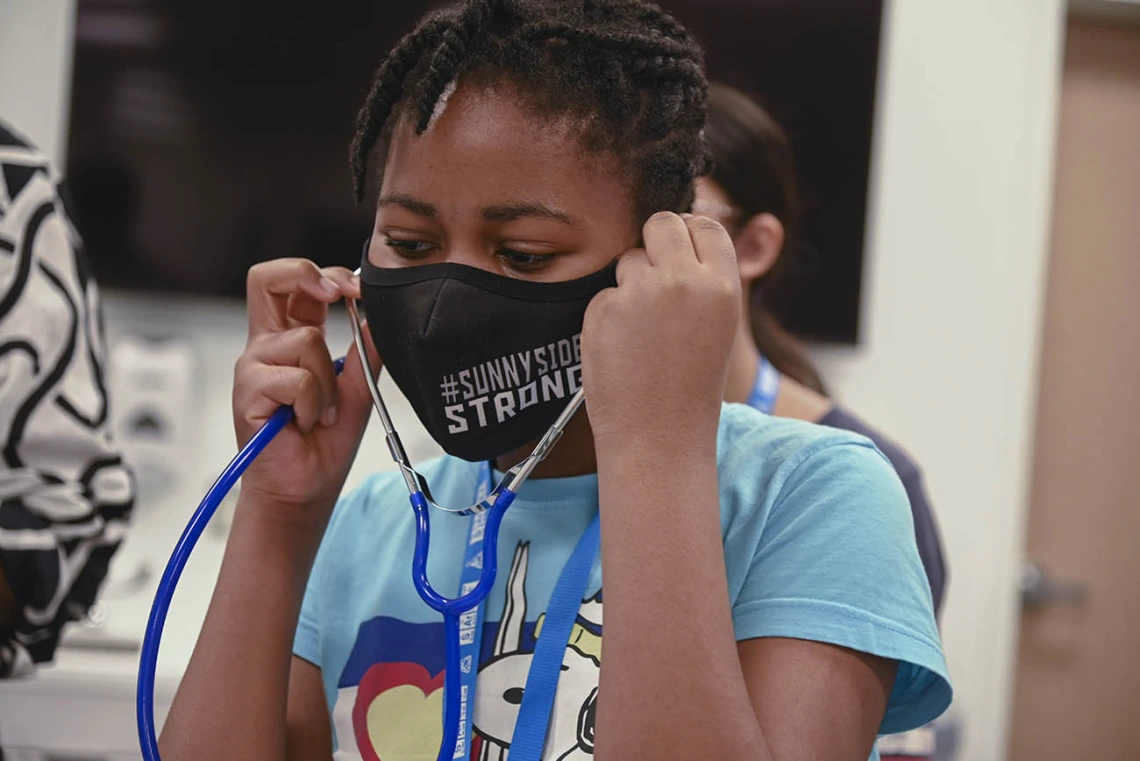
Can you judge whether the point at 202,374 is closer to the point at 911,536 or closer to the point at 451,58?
the point at 451,58

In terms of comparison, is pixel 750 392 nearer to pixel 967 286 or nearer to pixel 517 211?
pixel 517 211

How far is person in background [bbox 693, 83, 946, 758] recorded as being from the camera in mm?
1716

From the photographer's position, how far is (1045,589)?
9.78ft

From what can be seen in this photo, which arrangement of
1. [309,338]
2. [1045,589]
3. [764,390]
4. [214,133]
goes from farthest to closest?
[1045,589], [214,133], [764,390], [309,338]

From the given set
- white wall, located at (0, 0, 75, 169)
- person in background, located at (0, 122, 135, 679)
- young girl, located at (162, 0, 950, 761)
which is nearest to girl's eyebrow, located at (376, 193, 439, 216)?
young girl, located at (162, 0, 950, 761)

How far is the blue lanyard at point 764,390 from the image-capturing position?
1811 millimetres

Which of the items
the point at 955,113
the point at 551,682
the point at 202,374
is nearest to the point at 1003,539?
the point at 955,113

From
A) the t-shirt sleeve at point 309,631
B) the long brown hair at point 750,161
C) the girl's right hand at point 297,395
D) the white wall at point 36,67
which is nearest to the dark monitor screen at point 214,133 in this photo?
the white wall at point 36,67

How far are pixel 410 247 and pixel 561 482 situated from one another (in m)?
0.25

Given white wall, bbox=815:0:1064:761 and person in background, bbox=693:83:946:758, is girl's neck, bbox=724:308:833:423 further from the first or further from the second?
white wall, bbox=815:0:1064:761

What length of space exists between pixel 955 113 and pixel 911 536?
7.24 feet

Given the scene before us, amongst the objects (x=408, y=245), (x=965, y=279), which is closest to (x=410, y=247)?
(x=408, y=245)

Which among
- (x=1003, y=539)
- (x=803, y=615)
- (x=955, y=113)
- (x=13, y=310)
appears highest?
(x=955, y=113)

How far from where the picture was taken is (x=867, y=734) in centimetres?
86
